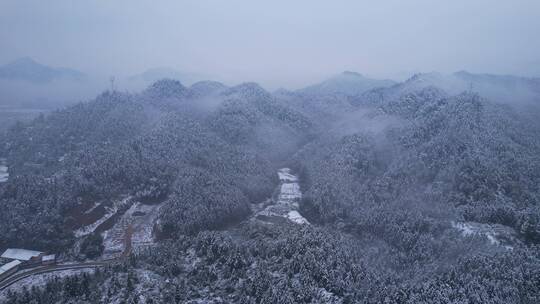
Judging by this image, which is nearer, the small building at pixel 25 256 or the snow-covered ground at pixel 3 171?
the small building at pixel 25 256

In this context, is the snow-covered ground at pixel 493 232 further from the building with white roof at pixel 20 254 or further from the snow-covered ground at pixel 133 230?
the building with white roof at pixel 20 254

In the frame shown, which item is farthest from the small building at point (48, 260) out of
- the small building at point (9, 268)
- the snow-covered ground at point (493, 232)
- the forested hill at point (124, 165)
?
the snow-covered ground at point (493, 232)

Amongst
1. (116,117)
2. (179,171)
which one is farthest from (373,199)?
(116,117)

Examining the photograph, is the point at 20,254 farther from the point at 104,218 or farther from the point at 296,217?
the point at 296,217

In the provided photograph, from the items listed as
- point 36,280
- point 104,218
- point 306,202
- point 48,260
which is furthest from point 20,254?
point 306,202

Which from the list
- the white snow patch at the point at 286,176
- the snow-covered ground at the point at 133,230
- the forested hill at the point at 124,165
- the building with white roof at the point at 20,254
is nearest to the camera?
the building with white roof at the point at 20,254

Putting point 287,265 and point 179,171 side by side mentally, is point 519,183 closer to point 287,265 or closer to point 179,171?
point 287,265
